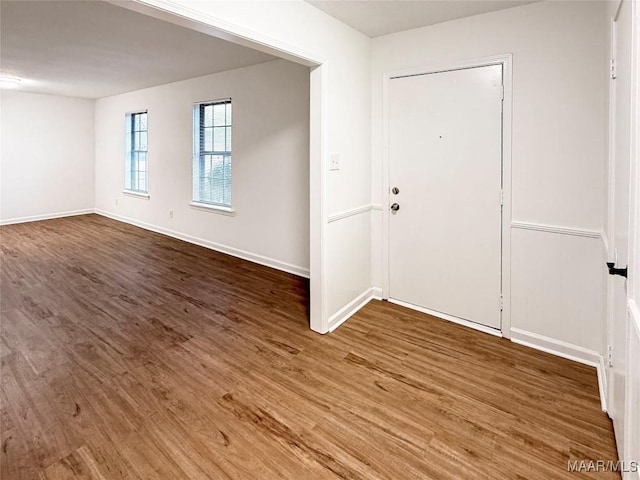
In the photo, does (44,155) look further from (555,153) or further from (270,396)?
(555,153)

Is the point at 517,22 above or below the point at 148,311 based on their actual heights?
above

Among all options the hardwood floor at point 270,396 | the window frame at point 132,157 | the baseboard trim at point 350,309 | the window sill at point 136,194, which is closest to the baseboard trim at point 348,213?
the baseboard trim at point 350,309

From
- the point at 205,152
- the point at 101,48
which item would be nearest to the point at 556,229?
the point at 205,152

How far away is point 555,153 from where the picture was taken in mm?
2473

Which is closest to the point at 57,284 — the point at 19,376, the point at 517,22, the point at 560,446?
the point at 19,376

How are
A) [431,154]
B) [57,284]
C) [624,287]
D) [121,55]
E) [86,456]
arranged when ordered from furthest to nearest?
[121,55] < [57,284] < [431,154] < [86,456] < [624,287]

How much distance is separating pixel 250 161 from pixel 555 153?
340cm

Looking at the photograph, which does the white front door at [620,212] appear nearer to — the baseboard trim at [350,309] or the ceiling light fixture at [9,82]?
the baseboard trim at [350,309]

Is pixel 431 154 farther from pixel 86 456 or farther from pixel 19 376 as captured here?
pixel 19 376

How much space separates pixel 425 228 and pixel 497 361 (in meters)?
1.20

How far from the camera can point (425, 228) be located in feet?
10.4

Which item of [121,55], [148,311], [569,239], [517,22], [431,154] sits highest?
[121,55]

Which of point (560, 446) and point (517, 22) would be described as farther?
point (517, 22)

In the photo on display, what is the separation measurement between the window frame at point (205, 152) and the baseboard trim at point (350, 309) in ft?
8.01
